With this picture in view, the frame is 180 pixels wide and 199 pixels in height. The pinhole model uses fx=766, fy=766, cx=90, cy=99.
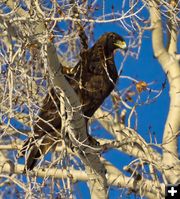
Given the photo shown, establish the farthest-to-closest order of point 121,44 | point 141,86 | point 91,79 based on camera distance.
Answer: point 121,44 < point 91,79 < point 141,86

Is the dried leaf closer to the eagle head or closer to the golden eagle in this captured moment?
the golden eagle

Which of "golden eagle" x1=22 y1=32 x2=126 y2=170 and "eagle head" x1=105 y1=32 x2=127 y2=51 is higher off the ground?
"eagle head" x1=105 y1=32 x2=127 y2=51

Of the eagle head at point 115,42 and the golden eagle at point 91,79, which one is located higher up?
the eagle head at point 115,42

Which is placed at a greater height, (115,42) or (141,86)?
(115,42)

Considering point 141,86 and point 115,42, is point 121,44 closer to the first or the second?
point 115,42

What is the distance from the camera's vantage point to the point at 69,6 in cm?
577

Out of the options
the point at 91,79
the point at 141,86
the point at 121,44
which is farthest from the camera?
the point at 121,44

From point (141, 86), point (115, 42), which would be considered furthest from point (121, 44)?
point (141, 86)

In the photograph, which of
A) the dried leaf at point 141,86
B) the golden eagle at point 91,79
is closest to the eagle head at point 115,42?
the golden eagle at point 91,79

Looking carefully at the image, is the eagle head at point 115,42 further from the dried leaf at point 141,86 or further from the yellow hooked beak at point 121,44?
the dried leaf at point 141,86

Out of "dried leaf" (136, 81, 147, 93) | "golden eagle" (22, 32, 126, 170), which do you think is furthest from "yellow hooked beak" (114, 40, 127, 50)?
"dried leaf" (136, 81, 147, 93)

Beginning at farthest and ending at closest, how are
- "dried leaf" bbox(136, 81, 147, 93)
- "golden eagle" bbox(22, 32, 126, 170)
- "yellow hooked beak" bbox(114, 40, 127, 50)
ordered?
"yellow hooked beak" bbox(114, 40, 127, 50), "golden eagle" bbox(22, 32, 126, 170), "dried leaf" bbox(136, 81, 147, 93)

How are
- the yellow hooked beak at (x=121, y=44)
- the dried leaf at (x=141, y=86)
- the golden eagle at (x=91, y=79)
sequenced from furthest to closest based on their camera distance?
1. the yellow hooked beak at (x=121, y=44)
2. the golden eagle at (x=91, y=79)
3. the dried leaf at (x=141, y=86)

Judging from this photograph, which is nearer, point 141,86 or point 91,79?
point 141,86
